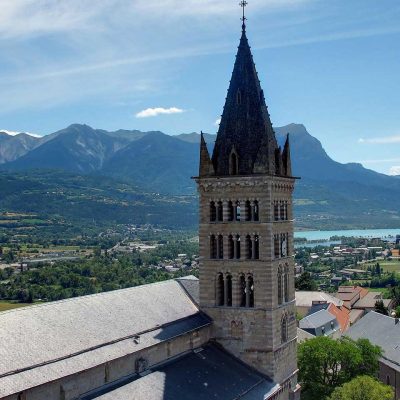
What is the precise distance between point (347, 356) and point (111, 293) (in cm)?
2699

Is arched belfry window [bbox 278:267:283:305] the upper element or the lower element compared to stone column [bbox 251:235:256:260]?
lower

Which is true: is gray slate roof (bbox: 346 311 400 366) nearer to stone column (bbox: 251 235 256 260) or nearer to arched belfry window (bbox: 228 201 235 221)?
stone column (bbox: 251 235 256 260)

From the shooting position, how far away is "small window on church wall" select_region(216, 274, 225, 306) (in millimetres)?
52094

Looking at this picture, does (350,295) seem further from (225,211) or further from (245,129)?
(245,129)

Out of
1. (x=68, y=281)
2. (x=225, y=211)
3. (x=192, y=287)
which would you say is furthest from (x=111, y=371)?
(x=68, y=281)

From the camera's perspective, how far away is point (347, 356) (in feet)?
206

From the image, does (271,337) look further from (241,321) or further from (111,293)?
(111,293)

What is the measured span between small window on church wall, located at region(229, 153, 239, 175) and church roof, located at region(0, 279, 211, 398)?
10.4 m

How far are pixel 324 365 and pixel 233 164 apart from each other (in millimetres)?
23035

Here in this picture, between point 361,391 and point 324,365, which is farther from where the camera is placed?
point 324,365

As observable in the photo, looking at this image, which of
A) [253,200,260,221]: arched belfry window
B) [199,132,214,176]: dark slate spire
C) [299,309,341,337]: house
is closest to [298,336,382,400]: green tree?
[253,200,260,221]: arched belfry window

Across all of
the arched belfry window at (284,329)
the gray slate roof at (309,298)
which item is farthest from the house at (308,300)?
the arched belfry window at (284,329)

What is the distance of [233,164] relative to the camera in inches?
2016

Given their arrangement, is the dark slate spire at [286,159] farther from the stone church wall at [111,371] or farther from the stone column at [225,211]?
the stone church wall at [111,371]
